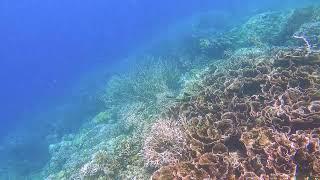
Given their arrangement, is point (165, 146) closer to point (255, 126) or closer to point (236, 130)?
point (236, 130)

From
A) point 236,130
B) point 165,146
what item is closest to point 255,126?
point 236,130

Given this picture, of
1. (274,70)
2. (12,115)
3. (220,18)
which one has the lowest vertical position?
(274,70)

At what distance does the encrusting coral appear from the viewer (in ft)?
15.1

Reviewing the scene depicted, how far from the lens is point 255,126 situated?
5.74m

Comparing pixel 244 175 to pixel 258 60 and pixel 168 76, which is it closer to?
pixel 258 60

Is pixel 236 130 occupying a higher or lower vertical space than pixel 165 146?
lower

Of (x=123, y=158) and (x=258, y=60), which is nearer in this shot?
(x=123, y=158)

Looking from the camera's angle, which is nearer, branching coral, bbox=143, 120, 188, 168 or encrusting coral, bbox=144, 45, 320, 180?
encrusting coral, bbox=144, 45, 320, 180

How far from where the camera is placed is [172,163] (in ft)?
18.2

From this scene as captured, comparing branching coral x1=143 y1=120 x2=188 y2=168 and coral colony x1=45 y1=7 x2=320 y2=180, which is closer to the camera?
coral colony x1=45 y1=7 x2=320 y2=180

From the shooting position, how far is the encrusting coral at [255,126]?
4.61 meters

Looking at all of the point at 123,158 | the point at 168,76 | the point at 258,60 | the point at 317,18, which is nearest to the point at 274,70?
the point at 258,60

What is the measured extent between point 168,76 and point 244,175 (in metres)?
9.07

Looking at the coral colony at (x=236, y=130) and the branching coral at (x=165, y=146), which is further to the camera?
the branching coral at (x=165, y=146)
